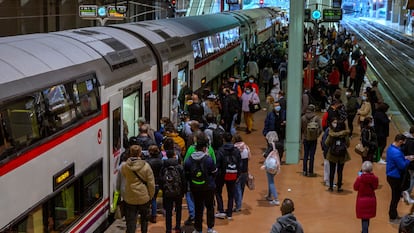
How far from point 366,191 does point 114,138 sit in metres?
3.81

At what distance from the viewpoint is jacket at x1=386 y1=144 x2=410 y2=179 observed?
10.0 meters

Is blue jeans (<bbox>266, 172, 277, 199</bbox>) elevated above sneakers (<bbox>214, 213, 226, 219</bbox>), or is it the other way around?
blue jeans (<bbox>266, 172, 277, 199</bbox>)

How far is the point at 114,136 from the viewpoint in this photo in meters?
9.14

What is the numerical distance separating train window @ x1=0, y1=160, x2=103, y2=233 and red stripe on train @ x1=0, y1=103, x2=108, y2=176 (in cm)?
54

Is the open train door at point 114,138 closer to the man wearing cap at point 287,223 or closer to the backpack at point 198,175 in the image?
the backpack at point 198,175

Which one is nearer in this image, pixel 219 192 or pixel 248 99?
pixel 219 192

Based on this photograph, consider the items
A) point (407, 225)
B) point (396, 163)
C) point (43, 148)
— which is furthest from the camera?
point (396, 163)

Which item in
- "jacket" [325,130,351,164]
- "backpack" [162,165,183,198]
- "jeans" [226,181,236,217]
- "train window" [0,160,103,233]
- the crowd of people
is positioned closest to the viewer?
"train window" [0,160,103,233]

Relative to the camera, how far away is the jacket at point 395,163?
10.0m

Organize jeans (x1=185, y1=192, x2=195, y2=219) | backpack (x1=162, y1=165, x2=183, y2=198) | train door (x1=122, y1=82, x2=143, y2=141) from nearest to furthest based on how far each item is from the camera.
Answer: backpack (x1=162, y1=165, x2=183, y2=198) → jeans (x1=185, y1=192, x2=195, y2=219) → train door (x1=122, y1=82, x2=143, y2=141)

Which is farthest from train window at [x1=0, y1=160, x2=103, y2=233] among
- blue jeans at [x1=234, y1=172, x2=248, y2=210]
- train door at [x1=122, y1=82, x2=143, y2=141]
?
blue jeans at [x1=234, y1=172, x2=248, y2=210]

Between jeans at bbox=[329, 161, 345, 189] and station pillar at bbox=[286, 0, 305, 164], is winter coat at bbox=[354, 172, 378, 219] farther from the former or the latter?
station pillar at bbox=[286, 0, 305, 164]

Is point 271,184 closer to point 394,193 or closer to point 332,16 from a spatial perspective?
point 394,193

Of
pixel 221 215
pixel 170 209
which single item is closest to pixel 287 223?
pixel 170 209
